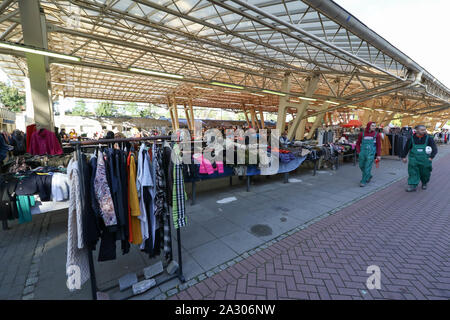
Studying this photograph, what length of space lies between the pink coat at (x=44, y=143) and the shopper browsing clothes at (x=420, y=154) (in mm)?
9846

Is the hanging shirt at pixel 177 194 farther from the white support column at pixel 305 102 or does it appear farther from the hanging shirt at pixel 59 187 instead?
the white support column at pixel 305 102

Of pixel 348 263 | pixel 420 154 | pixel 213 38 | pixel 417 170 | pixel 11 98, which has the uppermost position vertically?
pixel 11 98

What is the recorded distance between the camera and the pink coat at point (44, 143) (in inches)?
193

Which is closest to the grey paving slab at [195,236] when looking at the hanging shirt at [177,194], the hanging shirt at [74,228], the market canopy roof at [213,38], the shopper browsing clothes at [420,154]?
the hanging shirt at [177,194]

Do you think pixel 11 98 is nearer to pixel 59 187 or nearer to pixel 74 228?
pixel 59 187

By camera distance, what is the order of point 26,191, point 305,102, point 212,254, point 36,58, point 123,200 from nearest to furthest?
1. point 123,200
2. point 212,254
3. point 26,191
4. point 36,58
5. point 305,102

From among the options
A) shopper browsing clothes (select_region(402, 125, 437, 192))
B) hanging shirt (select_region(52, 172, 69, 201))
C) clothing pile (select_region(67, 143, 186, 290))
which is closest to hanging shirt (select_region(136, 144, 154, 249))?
clothing pile (select_region(67, 143, 186, 290))

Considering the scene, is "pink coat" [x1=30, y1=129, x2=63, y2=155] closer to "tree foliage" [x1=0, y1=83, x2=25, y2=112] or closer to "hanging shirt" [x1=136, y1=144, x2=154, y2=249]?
"hanging shirt" [x1=136, y1=144, x2=154, y2=249]

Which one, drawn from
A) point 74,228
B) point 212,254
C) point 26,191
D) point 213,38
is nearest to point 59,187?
point 26,191

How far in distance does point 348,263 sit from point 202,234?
7.35ft

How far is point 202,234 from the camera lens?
136 inches

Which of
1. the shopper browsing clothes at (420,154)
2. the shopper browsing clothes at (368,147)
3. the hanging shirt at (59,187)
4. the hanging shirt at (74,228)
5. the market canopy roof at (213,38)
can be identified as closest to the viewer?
the hanging shirt at (74,228)

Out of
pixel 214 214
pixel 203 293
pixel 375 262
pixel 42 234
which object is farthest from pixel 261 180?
pixel 42 234
